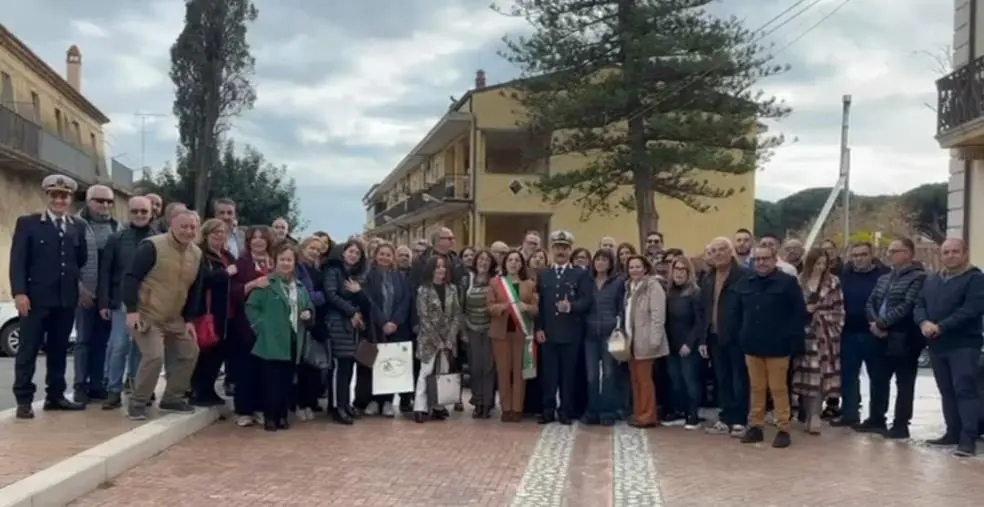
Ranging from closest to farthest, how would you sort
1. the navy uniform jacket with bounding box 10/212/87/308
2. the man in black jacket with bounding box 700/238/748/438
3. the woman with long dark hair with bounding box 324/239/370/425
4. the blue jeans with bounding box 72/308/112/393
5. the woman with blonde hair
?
the navy uniform jacket with bounding box 10/212/87/308 < the blue jeans with bounding box 72/308/112/393 < the man in black jacket with bounding box 700/238/748/438 < the woman with long dark hair with bounding box 324/239/370/425 < the woman with blonde hair

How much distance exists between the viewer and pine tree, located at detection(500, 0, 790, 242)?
25.7m

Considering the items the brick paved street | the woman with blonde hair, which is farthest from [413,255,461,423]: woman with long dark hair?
the woman with blonde hair

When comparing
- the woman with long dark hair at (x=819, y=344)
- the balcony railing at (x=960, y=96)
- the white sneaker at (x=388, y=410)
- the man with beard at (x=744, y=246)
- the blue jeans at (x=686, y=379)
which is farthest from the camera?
the balcony railing at (x=960, y=96)

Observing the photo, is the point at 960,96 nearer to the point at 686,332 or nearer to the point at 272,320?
the point at 686,332

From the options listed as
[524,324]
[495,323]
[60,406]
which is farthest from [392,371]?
[60,406]

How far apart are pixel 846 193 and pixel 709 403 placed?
950 inches

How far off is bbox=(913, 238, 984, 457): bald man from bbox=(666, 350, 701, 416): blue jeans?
A: 7.34 feet

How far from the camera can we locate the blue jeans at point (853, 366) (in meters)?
10.6

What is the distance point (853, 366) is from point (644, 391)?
224 centimetres

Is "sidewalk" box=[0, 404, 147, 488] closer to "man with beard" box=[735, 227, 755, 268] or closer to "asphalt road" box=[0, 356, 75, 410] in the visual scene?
"asphalt road" box=[0, 356, 75, 410]

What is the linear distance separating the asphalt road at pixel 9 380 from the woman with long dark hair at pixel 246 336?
2927 millimetres

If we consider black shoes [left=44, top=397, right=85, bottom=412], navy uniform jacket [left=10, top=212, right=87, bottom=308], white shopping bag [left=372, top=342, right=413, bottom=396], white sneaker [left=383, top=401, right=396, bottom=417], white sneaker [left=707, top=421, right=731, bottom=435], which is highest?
navy uniform jacket [left=10, top=212, right=87, bottom=308]

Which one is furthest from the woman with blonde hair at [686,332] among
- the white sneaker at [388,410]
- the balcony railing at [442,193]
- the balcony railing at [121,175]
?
the balcony railing at [121,175]

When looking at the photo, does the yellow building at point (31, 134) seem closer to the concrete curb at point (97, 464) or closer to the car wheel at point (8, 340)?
the car wheel at point (8, 340)
